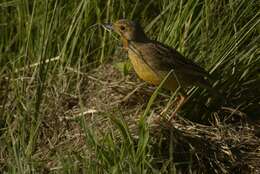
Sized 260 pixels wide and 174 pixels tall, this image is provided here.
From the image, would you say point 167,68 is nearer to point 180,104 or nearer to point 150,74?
point 150,74

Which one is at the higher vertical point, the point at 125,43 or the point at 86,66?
the point at 125,43

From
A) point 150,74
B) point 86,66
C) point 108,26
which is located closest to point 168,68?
point 150,74

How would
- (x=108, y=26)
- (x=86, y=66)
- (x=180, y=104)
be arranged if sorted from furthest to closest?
(x=86, y=66) < (x=108, y=26) < (x=180, y=104)

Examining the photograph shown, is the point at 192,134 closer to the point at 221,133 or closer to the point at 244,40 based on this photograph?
the point at 221,133

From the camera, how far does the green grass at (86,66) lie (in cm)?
509

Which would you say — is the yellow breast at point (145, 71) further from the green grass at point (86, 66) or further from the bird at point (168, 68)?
the green grass at point (86, 66)

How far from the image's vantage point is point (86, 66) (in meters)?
6.50

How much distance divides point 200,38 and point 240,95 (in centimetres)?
50

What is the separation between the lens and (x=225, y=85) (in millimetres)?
5902

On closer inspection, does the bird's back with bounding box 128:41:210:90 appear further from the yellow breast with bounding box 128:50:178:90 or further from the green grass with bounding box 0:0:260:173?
the green grass with bounding box 0:0:260:173

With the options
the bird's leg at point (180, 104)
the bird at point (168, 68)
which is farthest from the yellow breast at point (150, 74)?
the bird's leg at point (180, 104)

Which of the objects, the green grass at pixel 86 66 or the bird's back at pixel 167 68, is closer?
the green grass at pixel 86 66

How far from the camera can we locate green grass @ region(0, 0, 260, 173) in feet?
16.7

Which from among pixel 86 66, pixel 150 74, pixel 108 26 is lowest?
pixel 86 66
